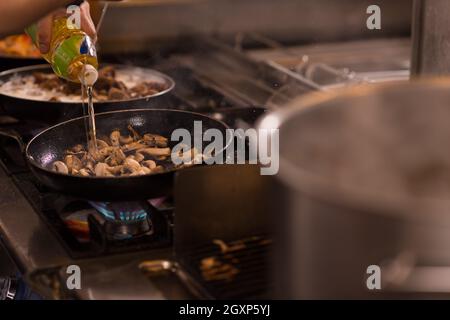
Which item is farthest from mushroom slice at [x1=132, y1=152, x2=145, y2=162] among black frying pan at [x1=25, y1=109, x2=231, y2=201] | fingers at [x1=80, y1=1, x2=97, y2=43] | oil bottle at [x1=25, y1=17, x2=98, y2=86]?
fingers at [x1=80, y1=1, x2=97, y2=43]

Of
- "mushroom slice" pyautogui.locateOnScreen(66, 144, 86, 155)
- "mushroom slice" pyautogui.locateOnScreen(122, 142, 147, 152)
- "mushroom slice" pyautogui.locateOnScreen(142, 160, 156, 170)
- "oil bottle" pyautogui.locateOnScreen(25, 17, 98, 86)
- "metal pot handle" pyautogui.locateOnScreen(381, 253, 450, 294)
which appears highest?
"oil bottle" pyautogui.locateOnScreen(25, 17, 98, 86)

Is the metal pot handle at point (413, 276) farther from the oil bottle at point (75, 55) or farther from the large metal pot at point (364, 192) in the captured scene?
the oil bottle at point (75, 55)

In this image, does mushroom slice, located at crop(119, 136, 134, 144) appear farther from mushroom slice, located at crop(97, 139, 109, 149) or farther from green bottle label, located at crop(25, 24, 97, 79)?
green bottle label, located at crop(25, 24, 97, 79)

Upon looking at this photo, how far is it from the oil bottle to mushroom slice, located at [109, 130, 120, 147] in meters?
0.13

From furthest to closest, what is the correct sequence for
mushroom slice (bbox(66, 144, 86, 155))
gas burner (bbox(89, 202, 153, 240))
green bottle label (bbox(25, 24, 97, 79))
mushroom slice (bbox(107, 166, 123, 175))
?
green bottle label (bbox(25, 24, 97, 79)) < mushroom slice (bbox(66, 144, 86, 155)) < mushroom slice (bbox(107, 166, 123, 175)) < gas burner (bbox(89, 202, 153, 240))

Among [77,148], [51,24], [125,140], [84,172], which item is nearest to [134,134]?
[125,140]

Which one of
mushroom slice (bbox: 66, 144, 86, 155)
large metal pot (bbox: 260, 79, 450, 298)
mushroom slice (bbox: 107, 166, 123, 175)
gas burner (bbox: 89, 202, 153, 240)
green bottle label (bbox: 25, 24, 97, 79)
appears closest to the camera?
large metal pot (bbox: 260, 79, 450, 298)

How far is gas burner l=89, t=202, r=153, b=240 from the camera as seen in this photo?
1.54 m

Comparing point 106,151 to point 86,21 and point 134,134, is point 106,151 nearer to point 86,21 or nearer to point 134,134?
point 134,134

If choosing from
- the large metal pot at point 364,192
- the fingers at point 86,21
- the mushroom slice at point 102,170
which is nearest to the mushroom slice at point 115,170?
the mushroom slice at point 102,170

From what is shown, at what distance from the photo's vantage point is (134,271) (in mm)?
1349

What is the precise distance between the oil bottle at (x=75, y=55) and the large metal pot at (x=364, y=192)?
0.92 meters

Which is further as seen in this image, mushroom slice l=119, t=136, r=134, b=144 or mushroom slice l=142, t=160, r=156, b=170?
mushroom slice l=119, t=136, r=134, b=144
